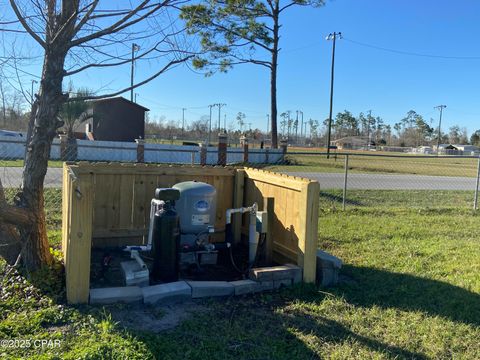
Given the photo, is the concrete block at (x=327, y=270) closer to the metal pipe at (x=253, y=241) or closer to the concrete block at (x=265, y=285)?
the concrete block at (x=265, y=285)

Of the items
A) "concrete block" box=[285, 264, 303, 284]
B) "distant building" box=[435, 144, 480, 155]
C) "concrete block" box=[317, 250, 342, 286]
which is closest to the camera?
"concrete block" box=[285, 264, 303, 284]

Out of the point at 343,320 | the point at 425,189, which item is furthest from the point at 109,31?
the point at 425,189

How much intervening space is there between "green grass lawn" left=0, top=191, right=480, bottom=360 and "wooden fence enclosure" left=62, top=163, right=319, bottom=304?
58cm

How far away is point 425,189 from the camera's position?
14344 millimetres

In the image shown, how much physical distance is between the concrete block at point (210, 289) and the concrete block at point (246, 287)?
5 cm

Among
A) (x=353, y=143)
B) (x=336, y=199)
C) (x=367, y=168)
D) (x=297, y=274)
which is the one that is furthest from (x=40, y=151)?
(x=353, y=143)

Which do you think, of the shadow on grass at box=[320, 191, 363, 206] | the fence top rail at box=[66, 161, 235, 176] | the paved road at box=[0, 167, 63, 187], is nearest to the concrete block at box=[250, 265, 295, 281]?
the fence top rail at box=[66, 161, 235, 176]

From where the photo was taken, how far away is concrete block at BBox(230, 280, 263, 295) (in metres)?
4.04

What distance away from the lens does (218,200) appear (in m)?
5.68

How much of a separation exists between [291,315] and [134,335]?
4.36 feet

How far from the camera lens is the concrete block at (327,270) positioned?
14.5 feet

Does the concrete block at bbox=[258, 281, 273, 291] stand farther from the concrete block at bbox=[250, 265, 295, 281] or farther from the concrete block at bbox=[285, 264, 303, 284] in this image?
the concrete block at bbox=[285, 264, 303, 284]

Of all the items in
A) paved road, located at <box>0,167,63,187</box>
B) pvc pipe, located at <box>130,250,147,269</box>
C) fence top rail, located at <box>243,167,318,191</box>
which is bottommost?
pvc pipe, located at <box>130,250,147,269</box>

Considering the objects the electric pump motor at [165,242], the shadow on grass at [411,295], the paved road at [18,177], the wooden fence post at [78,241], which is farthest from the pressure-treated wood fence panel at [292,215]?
the paved road at [18,177]
